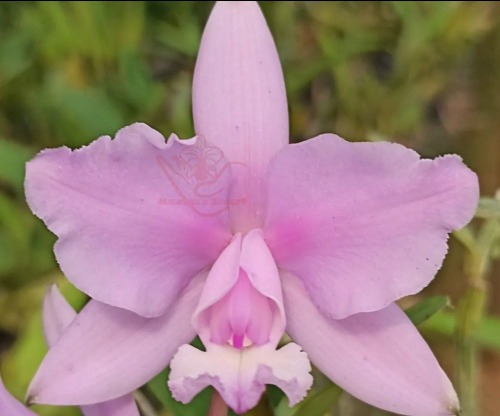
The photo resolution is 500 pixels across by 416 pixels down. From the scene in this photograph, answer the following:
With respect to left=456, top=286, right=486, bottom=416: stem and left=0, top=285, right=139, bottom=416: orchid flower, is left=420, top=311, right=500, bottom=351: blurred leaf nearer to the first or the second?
left=456, top=286, right=486, bottom=416: stem

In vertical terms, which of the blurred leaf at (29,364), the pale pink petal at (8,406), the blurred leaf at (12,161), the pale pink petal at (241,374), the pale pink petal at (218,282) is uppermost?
the pale pink petal at (218,282)

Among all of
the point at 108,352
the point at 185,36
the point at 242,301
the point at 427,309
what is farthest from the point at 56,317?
the point at 185,36

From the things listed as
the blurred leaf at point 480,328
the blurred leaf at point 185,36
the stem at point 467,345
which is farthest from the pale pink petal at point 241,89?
the blurred leaf at point 185,36

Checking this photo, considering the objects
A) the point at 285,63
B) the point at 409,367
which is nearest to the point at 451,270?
the point at 285,63

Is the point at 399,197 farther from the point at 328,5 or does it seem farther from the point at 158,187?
the point at 328,5

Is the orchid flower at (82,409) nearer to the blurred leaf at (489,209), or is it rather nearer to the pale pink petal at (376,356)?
the pale pink petal at (376,356)

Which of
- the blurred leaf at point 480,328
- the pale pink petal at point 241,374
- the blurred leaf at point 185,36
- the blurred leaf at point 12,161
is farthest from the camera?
the blurred leaf at point 185,36
